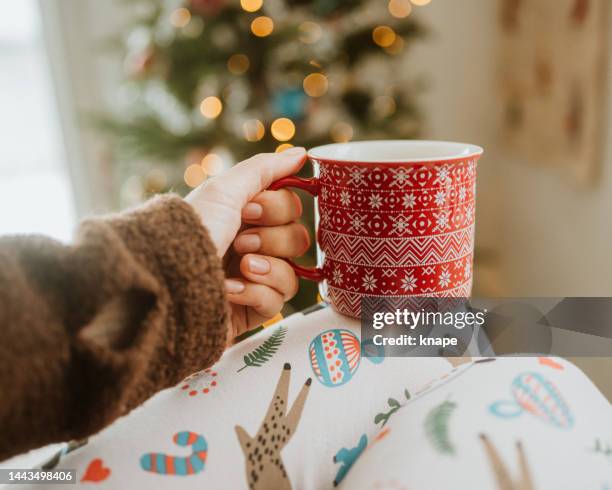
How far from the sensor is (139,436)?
39 cm

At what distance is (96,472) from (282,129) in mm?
1193

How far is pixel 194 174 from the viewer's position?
1518 mm

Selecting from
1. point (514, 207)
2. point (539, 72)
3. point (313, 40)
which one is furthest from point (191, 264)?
point (514, 207)

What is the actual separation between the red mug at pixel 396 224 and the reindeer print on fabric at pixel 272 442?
0.11m

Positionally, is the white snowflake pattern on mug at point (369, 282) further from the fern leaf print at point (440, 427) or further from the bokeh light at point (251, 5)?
the bokeh light at point (251, 5)

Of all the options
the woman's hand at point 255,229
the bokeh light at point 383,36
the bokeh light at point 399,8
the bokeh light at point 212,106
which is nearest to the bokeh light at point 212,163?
the bokeh light at point 212,106

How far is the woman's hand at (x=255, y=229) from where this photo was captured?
49 centimetres

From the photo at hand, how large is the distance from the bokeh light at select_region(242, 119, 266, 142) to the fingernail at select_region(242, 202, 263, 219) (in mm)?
961

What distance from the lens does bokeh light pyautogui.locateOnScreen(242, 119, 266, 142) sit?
1.46 meters

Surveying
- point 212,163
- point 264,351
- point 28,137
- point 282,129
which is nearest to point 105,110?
point 28,137

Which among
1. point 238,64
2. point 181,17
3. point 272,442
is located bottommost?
point 272,442

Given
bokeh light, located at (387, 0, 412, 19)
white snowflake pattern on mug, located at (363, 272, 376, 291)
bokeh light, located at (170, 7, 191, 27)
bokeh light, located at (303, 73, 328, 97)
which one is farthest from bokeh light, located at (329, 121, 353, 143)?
white snowflake pattern on mug, located at (363, 272, 376, 291)

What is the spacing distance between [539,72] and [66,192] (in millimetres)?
1884

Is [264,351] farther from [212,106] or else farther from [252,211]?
[212,106]
